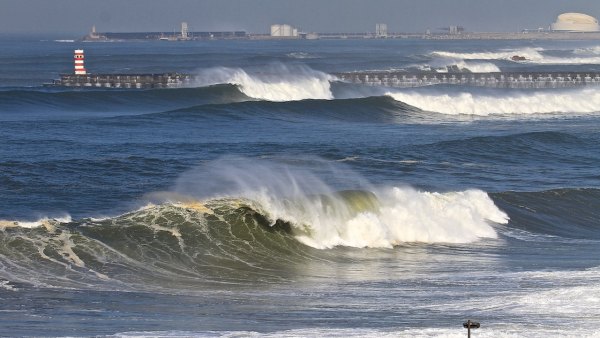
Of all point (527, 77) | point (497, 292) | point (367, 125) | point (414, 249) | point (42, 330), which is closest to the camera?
point (42, 330)

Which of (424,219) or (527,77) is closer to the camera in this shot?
(424,219)

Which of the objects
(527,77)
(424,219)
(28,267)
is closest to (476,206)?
(424,219)

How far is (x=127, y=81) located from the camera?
5534 cm

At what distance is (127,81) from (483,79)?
1849cm

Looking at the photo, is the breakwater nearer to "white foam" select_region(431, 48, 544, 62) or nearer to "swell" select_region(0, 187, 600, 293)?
"swell" select_region(0, 187, 600, 293)

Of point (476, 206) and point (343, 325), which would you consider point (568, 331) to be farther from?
point (476, 206)

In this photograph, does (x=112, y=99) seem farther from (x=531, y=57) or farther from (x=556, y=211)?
(x=531, y=57)

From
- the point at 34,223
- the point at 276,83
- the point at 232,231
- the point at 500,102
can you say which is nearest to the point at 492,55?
the point at 276,83

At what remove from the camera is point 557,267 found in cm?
1691

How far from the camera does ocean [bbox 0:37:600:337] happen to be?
13.6m

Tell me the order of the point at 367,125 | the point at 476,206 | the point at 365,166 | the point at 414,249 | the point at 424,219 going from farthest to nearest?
the point at 367,125
the point at 365,166
the point at 476,206
the point at 424,219
the point at 414,249

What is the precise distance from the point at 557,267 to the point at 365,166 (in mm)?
10133

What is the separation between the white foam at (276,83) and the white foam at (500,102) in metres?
4.15

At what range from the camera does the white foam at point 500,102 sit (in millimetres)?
46188
